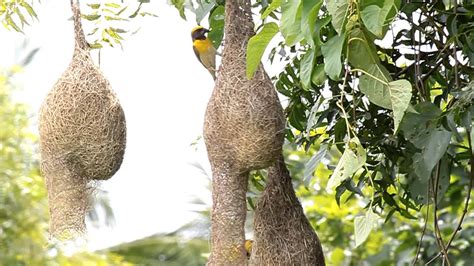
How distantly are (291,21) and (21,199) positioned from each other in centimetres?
497

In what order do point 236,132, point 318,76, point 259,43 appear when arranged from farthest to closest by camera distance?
1. point 236,132
2. point 318,76
3. point 259,43

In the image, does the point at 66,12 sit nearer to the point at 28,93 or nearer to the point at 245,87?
the point at 245,87

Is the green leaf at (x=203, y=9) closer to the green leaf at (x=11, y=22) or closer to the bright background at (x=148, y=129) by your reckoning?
the green leaf at (x=11, y=22)

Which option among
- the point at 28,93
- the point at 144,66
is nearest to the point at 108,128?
the point at 144,66

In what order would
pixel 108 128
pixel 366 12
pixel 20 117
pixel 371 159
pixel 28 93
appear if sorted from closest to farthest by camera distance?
1. pixel 366 12
2. pixel 108 128
3. pixel 371 159
4. pixel 20 117
5. pixel 28 93

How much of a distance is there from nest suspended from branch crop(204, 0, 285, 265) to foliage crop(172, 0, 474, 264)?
0.08 meters

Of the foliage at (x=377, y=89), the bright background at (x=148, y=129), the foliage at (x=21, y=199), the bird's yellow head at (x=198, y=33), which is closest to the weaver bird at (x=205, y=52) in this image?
the bird's yellow head at (x=198, y=33)

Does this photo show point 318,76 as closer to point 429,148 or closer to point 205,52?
point 429,148

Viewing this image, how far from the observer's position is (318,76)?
1.49 m

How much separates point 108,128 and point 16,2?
0.30m

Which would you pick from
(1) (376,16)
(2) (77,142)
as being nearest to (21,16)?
(2) (77,142)

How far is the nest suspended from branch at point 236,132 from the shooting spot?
1.63 m

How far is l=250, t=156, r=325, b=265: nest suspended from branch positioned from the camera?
1751mm

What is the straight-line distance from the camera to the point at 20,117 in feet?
19.8
